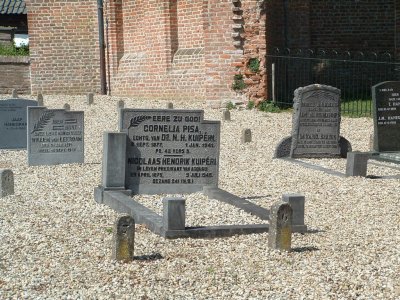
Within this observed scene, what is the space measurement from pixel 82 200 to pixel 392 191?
3978mm

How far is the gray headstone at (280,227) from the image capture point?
865 centimetres

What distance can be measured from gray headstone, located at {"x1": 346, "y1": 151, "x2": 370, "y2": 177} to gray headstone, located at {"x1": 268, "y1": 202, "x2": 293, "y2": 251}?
4.75 meters

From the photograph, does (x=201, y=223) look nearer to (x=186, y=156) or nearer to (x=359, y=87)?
(x=186, y=156)

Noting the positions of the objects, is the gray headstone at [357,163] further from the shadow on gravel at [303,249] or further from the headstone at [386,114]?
the shadow on gravel at [303,249]

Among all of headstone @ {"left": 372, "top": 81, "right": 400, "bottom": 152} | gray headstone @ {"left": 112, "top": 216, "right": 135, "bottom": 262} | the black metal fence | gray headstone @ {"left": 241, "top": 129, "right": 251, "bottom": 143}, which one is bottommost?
gray headstone @ {"left": 112, "top": 216, "right": 135, "bottom": 262}

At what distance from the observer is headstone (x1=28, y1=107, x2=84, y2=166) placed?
47.9ft

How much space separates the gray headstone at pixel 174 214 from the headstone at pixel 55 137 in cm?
585

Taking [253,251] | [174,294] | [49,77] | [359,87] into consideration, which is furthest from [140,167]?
[49,77]

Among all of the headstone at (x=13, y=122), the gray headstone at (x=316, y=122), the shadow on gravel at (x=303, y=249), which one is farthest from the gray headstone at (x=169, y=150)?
the headstone at (x=13, y=122)

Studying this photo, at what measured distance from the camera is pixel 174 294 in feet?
24.1

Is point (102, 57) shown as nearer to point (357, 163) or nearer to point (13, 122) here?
point (13, 122)

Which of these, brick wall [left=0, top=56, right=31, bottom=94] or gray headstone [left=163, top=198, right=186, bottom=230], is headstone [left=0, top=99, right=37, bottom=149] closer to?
gray headstone [left=163, top=198, right=186, bottom=230]

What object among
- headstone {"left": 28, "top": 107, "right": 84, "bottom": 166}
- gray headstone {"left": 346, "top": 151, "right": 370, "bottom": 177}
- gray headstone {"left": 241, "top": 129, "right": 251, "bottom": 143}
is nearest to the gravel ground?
gray headstone {"left": 346, "top": 151, "right": 370, "bottom": 177}

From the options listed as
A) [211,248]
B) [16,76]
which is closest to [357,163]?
[211,248]
